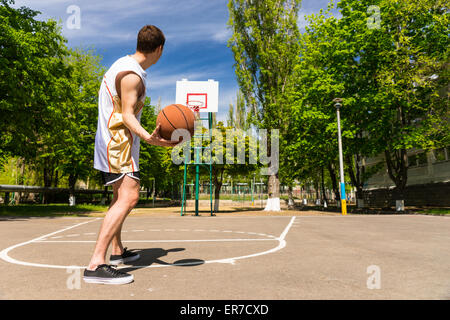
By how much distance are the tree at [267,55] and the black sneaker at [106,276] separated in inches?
856

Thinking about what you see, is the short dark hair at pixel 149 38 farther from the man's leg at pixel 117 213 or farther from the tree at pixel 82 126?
the tree at pixel 82 126

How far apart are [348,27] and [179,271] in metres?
21.8

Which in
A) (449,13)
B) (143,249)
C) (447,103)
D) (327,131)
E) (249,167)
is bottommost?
(143,249)

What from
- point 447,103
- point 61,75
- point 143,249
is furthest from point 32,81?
point 447,103

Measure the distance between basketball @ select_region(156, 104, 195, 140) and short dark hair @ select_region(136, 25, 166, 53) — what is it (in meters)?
0.70

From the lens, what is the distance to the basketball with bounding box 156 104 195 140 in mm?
3613

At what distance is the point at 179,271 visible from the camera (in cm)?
360

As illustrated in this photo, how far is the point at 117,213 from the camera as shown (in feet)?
11.3

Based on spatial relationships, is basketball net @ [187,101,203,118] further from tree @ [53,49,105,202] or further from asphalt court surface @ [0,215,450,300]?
asphalt court surface @ [0,215,450,300]

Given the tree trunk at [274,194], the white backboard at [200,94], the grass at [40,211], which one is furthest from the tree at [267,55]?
the grass at [40,211]

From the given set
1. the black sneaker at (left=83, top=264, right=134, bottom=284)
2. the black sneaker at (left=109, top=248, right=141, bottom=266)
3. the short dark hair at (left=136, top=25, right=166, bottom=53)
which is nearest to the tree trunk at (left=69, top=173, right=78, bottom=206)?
the black sneaker at (left=109, top=248, right=141, bottom=266)

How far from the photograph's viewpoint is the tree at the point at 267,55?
81.9 ft
